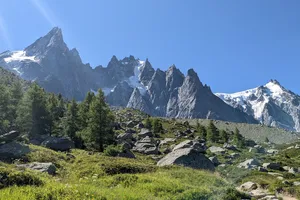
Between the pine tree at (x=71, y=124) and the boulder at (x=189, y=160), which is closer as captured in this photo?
the boulder at (x=189, y=160)

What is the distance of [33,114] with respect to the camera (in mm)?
47906

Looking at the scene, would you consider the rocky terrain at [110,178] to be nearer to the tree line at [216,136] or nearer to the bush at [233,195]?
the bush at [233,195]

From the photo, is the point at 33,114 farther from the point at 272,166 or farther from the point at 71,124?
the point at 272,166

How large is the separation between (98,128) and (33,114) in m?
12.7

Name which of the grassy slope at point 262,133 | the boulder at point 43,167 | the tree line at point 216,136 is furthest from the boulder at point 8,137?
the grassy slope at point 262,133

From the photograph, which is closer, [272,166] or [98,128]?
[98,128]

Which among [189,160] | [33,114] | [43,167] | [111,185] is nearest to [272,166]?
[189,160]

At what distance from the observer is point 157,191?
14.9m

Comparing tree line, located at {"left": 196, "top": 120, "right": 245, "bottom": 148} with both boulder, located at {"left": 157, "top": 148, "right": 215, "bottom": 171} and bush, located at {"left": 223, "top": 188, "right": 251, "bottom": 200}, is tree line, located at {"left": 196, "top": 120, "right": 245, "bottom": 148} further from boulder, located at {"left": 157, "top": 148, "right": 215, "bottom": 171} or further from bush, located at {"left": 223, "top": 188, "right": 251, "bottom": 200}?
bush, located at {"left": 223, "top": 188, "right": 251, "bottom": 200}

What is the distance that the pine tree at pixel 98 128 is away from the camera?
43.4 meters

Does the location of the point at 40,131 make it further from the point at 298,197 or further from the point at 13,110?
the point at 298,197

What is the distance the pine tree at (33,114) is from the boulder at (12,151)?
22495mm

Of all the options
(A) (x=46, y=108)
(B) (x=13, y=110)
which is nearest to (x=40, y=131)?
(A) (x=46, y=108)

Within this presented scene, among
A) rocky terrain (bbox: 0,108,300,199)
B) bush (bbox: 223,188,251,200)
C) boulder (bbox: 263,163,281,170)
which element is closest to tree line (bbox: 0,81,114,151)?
rocky terrain (bbox: 0,108,300,199)
